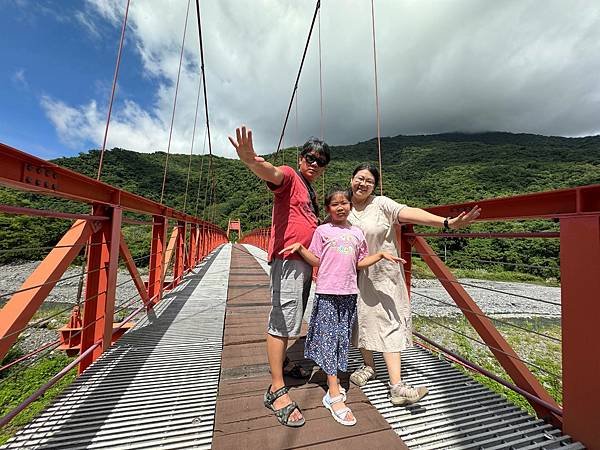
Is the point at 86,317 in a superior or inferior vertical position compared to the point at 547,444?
superior

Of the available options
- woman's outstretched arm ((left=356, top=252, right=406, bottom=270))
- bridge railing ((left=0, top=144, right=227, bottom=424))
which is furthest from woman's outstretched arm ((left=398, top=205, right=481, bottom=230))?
bridge railing ((left=0, top=144, right=227, bottom=424))

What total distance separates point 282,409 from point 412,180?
122 feet

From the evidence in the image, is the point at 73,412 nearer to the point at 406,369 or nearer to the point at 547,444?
the point at 406,369

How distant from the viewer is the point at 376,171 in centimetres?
129

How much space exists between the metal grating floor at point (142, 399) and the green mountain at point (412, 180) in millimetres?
13224

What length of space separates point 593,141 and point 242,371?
61.4m

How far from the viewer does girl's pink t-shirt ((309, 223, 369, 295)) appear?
3.79 ft

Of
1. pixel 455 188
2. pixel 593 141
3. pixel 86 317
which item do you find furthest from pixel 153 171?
pixel 593 141

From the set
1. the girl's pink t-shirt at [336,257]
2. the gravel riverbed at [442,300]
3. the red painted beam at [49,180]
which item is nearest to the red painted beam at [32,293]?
the red painted beam at [49,180]

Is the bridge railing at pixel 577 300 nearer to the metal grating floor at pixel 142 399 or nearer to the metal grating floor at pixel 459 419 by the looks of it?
the metal grating floor at pixel 459 419

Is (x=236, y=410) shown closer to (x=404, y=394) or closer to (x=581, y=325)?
(x=404, y=394)

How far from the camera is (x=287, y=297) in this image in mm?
1145

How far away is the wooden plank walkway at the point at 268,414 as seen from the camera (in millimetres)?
925

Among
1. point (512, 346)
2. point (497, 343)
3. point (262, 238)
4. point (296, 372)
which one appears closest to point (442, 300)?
point (512, 346)
